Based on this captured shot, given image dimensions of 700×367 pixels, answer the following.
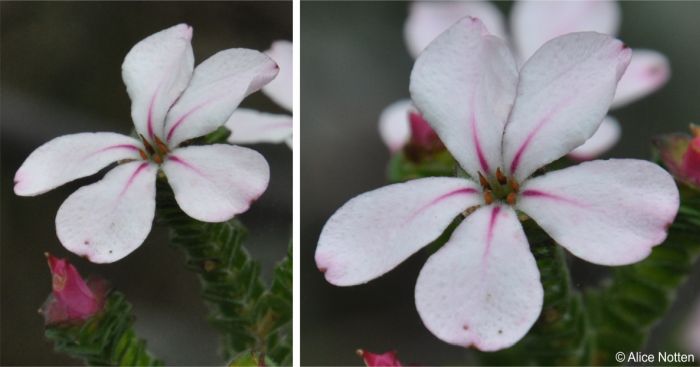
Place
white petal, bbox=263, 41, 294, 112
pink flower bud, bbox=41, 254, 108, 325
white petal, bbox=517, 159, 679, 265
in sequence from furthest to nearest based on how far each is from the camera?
white petal, bbox=263, 41, 294, 112, pink flower bud, bbox=41, 254, 108, 325, white petal, bbox=517, 159, 679, 265

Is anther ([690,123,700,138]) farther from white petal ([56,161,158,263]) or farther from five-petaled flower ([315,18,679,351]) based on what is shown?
white petal ([56,161,158,263])

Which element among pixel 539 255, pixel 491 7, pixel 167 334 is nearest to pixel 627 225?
pixel 539 255

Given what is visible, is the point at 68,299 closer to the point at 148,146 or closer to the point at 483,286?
the point at 148,146

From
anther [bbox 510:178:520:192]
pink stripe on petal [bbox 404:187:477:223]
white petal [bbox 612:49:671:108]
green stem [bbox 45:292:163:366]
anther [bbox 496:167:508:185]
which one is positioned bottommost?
green stem [bbox 45:292:163:366]

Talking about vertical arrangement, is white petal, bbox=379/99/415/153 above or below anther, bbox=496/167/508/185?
below

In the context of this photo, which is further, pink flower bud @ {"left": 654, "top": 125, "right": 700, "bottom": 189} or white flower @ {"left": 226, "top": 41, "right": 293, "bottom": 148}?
white flower @ {"left": 226, "top": 41, "right": 293, "bottom": 148}

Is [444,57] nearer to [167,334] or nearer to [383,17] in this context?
[383,17]

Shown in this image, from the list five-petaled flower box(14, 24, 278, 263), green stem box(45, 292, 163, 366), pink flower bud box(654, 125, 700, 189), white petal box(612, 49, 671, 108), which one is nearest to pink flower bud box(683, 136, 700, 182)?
pink flower bud box(654, 125, 700, 189)

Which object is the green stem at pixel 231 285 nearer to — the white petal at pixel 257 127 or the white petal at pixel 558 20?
the white petal at pixel 257 127
